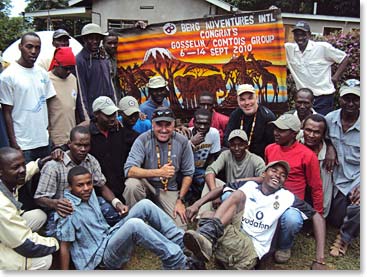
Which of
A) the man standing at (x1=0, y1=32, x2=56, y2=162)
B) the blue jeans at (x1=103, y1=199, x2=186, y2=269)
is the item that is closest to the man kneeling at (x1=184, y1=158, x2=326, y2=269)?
the blue jeans at (x1=103, y1=199, x2=186, y2=269)

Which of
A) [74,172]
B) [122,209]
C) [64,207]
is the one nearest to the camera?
[64,207]

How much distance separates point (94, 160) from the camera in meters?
4.18

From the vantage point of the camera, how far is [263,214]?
395cm

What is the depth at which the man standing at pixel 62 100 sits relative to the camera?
4863mm

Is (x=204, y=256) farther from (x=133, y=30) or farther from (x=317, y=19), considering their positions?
(x=317, y=19)

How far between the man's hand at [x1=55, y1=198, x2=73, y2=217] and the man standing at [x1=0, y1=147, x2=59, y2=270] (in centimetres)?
25

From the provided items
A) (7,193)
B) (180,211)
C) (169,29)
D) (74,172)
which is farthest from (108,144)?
(169,29)

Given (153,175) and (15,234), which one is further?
(153,175)

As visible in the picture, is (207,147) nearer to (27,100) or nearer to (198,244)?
(198,244)

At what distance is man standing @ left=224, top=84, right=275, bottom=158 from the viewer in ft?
16.7

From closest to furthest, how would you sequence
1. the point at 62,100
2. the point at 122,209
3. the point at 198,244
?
the point at 198,244
the point at 122,209
the point at 62,100

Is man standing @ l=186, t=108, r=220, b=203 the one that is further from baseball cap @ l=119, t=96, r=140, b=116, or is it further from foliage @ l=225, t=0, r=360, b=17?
foliage @ l=225, t=0, r=360, b=17

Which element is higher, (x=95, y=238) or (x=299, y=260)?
(x=95, y=238)

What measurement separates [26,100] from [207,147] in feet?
7.03
